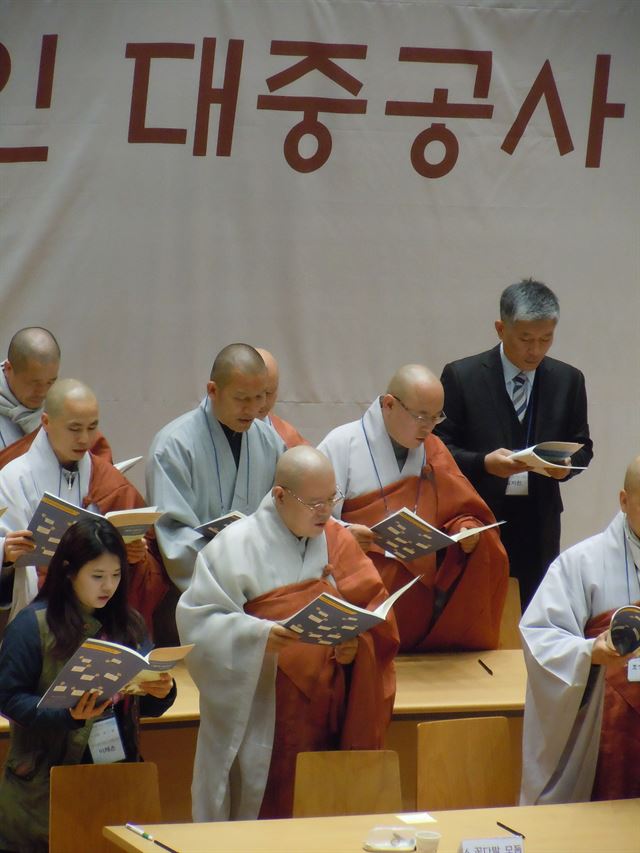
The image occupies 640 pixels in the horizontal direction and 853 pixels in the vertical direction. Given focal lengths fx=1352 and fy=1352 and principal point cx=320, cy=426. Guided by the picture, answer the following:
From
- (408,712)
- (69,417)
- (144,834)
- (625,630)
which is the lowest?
(144,834)

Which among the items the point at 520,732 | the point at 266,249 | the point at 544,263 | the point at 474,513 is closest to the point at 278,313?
the point at 266,249

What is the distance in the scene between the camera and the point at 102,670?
361 cm

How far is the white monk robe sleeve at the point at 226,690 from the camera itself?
14.3 ft

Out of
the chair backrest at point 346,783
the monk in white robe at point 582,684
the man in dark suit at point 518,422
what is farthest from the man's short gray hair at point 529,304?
the chair backrest at point 346,783

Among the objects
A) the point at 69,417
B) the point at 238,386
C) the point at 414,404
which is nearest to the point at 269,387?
the point at 238,386

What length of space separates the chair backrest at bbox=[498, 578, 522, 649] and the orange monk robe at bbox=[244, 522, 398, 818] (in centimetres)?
136

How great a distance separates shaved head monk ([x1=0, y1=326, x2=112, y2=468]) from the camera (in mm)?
5523

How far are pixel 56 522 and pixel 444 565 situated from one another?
162 cm

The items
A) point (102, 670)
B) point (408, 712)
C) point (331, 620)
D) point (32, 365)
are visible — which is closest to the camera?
point (102, 670)

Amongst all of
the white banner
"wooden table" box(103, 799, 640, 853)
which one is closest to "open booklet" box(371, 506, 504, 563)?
"wooden table" box(103, 799, 640, 853)

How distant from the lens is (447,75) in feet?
23.2

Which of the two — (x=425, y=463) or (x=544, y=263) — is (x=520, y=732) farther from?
(x=544, y=263)

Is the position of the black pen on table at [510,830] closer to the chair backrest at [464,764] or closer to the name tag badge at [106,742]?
the chair backrest at [464,764]

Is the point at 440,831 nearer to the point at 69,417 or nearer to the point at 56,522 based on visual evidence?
the point at 56,522
